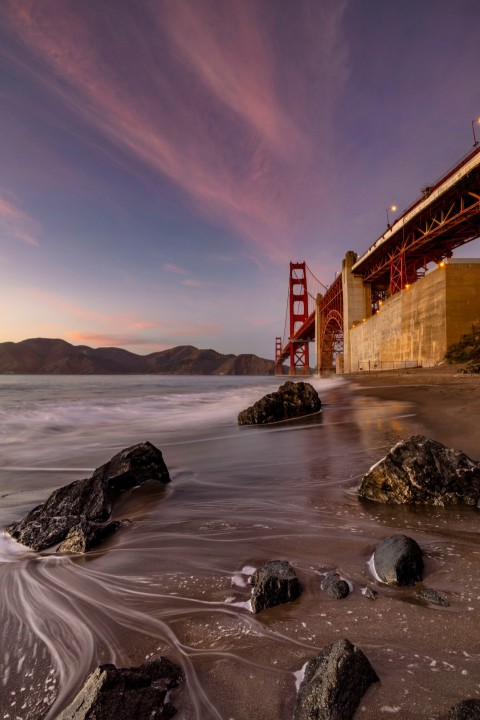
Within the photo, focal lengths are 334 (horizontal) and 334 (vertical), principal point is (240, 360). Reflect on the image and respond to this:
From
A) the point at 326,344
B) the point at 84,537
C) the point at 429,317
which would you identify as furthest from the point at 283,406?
the point at 326,344

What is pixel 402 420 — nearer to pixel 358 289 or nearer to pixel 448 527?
pixel 448 527

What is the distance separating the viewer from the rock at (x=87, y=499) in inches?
94.3

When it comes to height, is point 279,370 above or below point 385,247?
below

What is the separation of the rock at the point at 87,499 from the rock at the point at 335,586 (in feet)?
5.45

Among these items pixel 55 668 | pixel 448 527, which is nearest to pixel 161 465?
pixel 55 668

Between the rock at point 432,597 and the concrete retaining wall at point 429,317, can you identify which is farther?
the concrete retaining wall at point 429,317

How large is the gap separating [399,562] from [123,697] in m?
1.22

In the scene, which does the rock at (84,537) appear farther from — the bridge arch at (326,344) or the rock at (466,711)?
the bridge arch at (326,344)

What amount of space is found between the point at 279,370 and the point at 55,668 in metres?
96.0

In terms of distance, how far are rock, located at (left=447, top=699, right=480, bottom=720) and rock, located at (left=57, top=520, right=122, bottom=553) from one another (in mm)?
2027

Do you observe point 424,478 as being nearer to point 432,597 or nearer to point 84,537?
point 432,597

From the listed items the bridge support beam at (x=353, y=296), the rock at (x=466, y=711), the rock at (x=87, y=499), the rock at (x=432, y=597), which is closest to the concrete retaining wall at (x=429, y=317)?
the bridge support beam at (x=353, y=296)

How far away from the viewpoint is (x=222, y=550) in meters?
2.03

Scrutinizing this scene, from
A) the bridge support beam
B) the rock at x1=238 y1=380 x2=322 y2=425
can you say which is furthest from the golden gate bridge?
the rock at x1=238 y1=380 x2=322 y2=425
